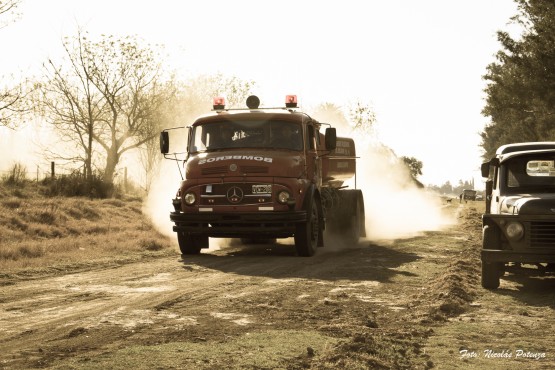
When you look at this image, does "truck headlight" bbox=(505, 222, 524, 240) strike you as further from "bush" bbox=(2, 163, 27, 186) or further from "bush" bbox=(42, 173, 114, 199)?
"bush" bbox=(2, 163, 27, 186)

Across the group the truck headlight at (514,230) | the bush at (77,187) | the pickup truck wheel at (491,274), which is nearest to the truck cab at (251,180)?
the pickup truck wheel at (491,274)

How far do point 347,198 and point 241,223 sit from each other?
4.87m

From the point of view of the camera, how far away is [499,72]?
4428cm

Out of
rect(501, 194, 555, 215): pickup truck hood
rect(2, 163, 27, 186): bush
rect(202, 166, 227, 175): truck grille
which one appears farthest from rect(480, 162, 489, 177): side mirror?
rect(2, 163, 27, 186): bush

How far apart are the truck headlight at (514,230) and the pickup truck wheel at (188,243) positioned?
6.92 m

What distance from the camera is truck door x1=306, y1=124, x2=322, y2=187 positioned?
1487 centimetres

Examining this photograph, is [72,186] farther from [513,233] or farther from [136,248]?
[513,233]

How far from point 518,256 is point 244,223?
560 cm

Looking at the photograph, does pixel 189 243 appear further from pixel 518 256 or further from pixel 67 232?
pixel 518 256

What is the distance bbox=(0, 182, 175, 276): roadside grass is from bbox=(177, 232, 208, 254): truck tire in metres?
0.54

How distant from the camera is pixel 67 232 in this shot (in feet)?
65.2

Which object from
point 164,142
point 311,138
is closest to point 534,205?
point 311,138

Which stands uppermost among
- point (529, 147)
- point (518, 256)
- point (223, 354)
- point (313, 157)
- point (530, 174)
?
point (313, 157)

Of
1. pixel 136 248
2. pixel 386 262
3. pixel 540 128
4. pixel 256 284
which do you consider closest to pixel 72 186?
pixel 136 248
